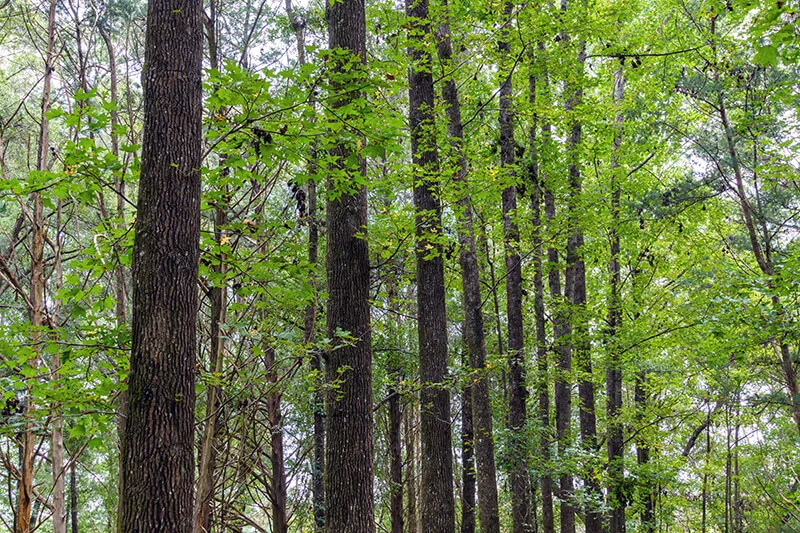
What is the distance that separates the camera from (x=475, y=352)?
8.02 m

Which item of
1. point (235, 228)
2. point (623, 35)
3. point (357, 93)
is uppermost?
point (623, 35)

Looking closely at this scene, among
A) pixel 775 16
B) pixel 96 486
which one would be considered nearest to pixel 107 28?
pixel 775 16

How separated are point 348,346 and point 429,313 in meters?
2.41

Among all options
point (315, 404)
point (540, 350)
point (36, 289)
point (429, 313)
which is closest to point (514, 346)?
point (540, 350)

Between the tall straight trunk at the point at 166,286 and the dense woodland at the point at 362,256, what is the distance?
0.02 meters

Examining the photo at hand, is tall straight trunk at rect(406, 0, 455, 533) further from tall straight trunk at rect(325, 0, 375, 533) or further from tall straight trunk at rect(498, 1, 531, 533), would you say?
tall straight trunk at rect(498, 1, 531, 533)

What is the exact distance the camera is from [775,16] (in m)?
3.16

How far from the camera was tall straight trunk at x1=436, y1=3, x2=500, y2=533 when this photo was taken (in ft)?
24.8

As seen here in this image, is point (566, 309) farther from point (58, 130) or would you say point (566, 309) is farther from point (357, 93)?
point (58, 130)

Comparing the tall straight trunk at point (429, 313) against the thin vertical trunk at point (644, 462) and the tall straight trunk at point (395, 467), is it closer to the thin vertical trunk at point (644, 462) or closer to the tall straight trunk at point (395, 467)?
the tall straight trunk at point (395, 467)

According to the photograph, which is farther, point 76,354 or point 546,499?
point 546,499

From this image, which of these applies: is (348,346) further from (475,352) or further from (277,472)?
(277,472)

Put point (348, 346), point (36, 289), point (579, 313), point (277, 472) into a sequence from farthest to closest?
point (579, 313)
point (277, 472)
point (36, 289)
point (348, 346)

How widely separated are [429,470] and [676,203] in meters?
7.50
